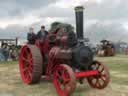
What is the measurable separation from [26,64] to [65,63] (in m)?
2.32

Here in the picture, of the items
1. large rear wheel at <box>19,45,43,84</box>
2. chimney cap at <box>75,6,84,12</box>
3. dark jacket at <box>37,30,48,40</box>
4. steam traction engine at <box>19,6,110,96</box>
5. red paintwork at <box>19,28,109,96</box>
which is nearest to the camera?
red paintwork at <box>19,28,109,96</box>

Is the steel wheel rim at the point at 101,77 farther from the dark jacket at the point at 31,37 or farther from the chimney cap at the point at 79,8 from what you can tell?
the dark jacket at the point at 31,37

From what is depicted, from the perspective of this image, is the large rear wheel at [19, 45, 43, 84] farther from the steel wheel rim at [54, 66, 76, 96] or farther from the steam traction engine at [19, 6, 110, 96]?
the steel wheel rim at [54, 66, 76, 96]

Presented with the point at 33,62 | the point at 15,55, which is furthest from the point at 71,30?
the point at 15,55

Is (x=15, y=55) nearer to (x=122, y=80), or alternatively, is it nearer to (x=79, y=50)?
(x=122, y=80)

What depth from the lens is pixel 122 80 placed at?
453 inches

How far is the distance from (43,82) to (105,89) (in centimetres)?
239

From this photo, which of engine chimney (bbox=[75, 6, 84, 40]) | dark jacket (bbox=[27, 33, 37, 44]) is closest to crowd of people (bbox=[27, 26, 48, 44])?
dark jacket (bbox=[27, 33, 37, 44])

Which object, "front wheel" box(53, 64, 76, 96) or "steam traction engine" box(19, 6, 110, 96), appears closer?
"front wheel" box(53, 64, 76, 96)

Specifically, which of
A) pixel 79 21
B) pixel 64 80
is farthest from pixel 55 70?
pixel 79 21

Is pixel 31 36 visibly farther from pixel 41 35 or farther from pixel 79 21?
pixel 79 21

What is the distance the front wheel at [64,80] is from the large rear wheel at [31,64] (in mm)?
1405

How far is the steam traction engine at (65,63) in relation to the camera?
845cm

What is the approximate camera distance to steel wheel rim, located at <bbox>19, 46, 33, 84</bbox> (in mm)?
10492
